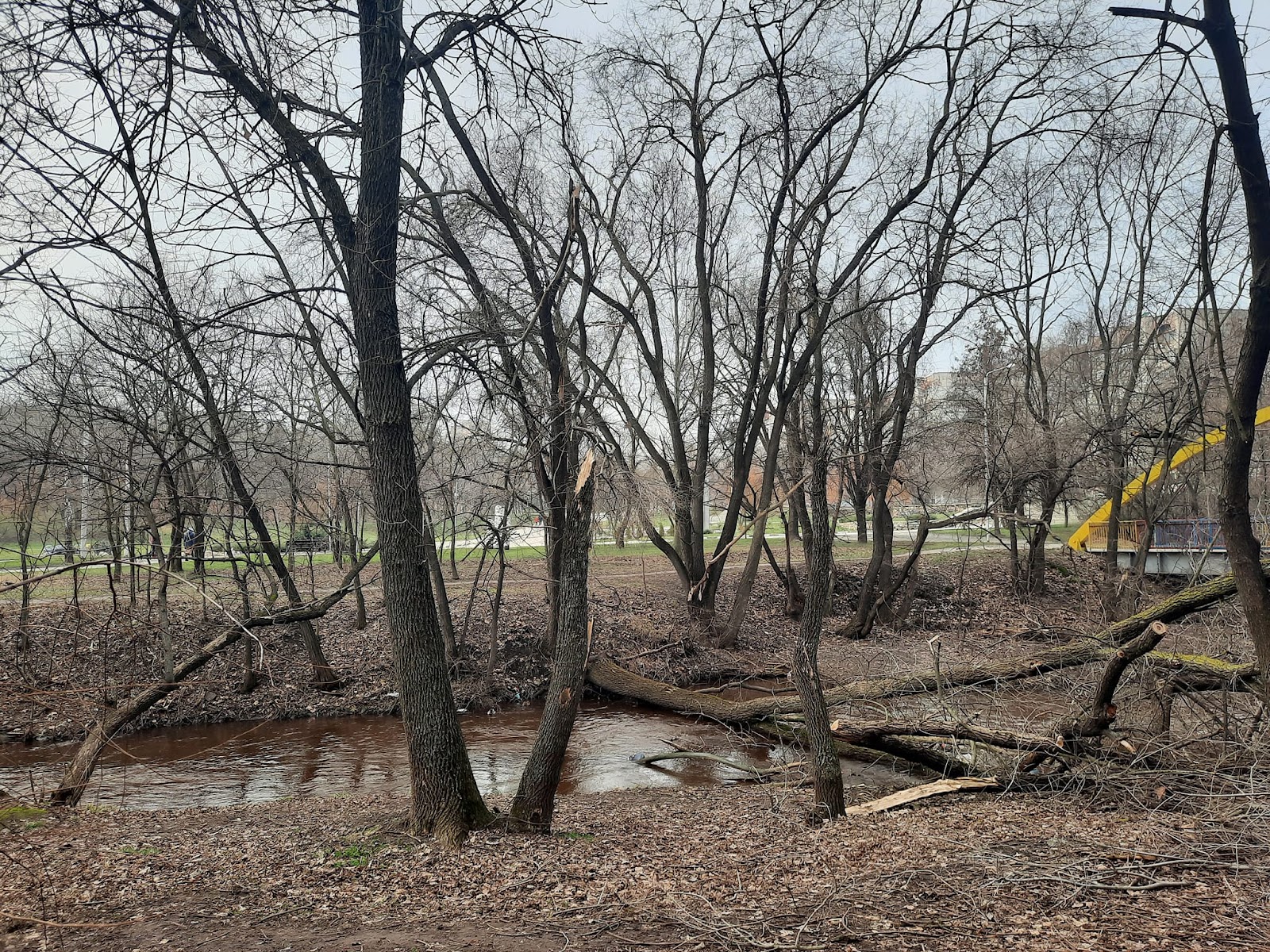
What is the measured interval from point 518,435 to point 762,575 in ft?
46.5

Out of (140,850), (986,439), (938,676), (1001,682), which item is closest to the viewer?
(140,850)

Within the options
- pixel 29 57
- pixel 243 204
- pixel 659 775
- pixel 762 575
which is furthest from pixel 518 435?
pixel 762 575

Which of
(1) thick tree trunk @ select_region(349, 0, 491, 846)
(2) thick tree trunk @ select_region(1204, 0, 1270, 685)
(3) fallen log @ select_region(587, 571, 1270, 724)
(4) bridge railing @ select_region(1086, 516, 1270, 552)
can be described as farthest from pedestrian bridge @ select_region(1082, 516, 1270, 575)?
(1) thick tree trunk @ select_region(349, 0, 491, 846)

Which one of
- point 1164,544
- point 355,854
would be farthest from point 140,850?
point 1164,544

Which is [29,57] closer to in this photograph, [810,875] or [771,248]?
[810,875]

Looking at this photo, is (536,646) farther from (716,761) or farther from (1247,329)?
(1247,329)

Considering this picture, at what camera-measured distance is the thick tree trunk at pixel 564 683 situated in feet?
22.1

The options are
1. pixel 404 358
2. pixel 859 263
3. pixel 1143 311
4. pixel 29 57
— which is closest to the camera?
pixel 29 57

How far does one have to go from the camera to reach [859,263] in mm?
16234

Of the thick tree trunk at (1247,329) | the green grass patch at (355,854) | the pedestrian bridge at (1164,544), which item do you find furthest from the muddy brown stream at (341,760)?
the pedestrian bridge at (1164,544)

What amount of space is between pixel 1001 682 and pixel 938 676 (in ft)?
4.81

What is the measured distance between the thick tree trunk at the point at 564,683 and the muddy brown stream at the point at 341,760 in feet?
10.3

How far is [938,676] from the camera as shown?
812cm

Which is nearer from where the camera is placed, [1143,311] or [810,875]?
[810,875]
